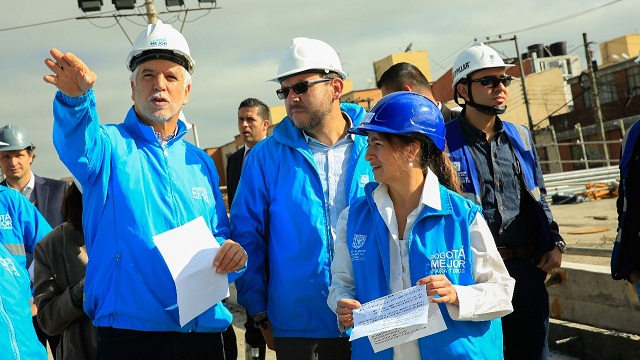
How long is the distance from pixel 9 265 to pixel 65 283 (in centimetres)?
150

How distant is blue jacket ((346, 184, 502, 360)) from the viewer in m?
3.19

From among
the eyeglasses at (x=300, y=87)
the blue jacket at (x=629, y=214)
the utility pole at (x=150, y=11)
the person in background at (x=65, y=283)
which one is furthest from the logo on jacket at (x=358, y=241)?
the utility pole at (x=150, y=11)

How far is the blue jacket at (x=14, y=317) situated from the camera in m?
3.20

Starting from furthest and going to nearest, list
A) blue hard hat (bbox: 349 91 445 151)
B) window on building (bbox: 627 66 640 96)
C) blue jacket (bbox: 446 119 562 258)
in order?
window on building (bbox: 627 66 640 96)
blue jacket (bbox: 446 119 562 258)
blue hard hat (bbox: 349 91 445 151)

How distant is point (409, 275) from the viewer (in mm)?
3299

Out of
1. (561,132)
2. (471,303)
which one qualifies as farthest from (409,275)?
(561,132)

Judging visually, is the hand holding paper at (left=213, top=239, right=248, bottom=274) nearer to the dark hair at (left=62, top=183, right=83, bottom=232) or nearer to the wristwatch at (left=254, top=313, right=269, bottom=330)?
the wristwatch at (left=254, top=313, right=269, bottom=330)

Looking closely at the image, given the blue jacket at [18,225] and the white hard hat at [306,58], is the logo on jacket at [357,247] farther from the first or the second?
the blue jacket at [18,225]

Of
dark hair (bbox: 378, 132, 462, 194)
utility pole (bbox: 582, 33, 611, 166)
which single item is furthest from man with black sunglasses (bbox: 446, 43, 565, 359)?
utility pole (bbox: 582, 33, 611, 166)

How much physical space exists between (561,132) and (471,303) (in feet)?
186

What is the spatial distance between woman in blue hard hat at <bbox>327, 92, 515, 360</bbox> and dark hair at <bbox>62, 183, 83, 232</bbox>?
195 centimetres

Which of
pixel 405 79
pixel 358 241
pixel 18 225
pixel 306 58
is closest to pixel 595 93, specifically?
pixel 405 79

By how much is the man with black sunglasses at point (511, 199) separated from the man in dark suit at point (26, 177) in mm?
4123

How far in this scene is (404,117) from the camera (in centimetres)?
341
